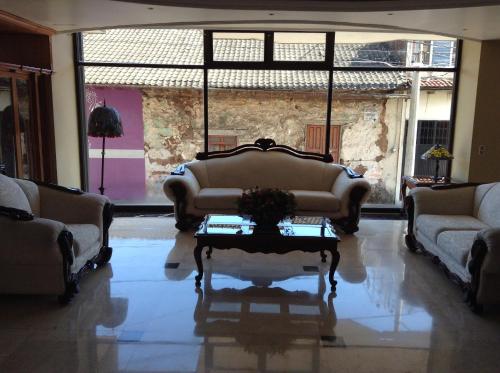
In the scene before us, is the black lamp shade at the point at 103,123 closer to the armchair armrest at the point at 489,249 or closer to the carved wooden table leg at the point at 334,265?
the carved wooden table leg at the point at 334,265

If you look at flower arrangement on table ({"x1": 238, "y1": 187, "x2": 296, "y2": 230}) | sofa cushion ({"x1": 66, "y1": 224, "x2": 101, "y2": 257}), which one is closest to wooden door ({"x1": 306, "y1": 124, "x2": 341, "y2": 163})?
flower arrangement on table ({"x1": 238, "y1": 187, "x2": 296, "y2": 230})

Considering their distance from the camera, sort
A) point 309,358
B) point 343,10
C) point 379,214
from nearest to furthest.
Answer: point 309,358 → point 343,10 → point 379,214

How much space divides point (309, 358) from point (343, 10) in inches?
135

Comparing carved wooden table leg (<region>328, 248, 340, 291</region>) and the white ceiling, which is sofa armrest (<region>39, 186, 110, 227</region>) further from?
carved wooden table leg (<region>328, 248, 340, 291</region>)

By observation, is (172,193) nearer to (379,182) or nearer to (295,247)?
(295,247)

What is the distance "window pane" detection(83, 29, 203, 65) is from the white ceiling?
89 centimetres

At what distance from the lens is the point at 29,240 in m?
3.28

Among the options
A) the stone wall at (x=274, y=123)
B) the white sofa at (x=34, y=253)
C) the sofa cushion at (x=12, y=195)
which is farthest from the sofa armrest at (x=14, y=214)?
the stone wall at (x=274, y=123)

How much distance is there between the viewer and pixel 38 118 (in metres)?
5.41

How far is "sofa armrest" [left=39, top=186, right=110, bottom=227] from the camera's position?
4156 millimetres

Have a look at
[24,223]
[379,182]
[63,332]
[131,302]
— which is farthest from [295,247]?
[379,182]

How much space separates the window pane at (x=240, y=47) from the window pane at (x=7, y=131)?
2799 mm

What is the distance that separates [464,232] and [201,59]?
4.22m

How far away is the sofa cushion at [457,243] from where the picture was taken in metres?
3.60
